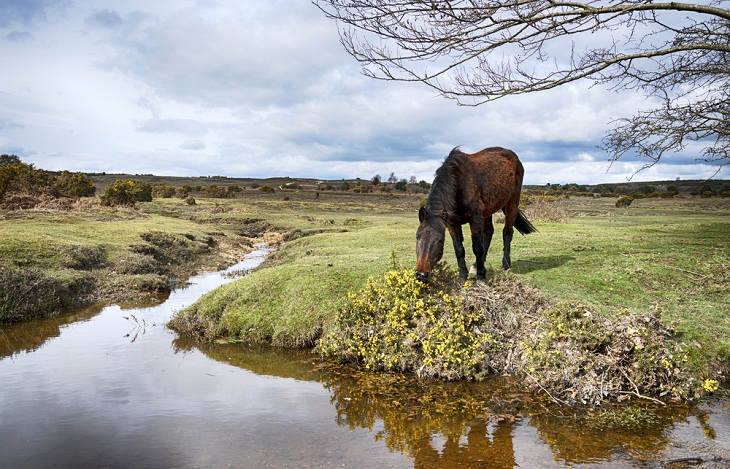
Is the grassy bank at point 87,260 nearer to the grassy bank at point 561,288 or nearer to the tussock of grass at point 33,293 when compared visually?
the tussock of grass at point 33,293

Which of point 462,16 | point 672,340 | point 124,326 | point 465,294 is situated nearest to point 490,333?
point 465,294

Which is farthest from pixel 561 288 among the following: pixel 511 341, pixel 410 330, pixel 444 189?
pixel 410 330

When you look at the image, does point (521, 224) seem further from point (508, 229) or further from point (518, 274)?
point (518, 274)

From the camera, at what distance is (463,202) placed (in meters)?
11.4

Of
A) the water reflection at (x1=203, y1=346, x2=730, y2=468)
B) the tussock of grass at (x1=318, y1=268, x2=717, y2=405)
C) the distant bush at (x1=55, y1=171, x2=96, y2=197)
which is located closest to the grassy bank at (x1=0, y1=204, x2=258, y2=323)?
the tussock of grass at (x1=318, y1=268, x2=717, y2=405)

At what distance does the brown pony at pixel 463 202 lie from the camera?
1047 centimetres

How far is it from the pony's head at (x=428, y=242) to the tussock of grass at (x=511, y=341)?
1.64 feet

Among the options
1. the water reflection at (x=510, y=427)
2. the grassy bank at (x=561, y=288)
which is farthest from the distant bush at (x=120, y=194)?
the water reflection at (x=510, y=427)

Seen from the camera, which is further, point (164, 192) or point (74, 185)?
point (164, 192)

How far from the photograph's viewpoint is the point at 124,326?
45.8 ft

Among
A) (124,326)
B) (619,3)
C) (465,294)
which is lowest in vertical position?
(124,326)

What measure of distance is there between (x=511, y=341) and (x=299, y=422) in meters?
4.64

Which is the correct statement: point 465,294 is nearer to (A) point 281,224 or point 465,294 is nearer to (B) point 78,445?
(B) point 78,445

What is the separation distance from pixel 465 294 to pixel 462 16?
565 centimetres
